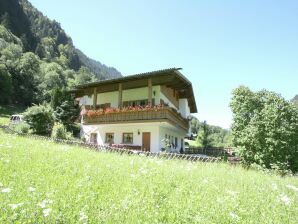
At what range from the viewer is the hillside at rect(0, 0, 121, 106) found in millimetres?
80125

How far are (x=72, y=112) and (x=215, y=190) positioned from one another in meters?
36.5

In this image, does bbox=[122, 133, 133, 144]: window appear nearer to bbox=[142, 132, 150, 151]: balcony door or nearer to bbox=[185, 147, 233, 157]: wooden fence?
bbox=[142, 132, 150, 151]: balcony door

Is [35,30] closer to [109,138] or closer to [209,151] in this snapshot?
[209,151]

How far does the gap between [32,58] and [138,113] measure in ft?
281

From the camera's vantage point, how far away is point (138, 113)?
80.2 ft

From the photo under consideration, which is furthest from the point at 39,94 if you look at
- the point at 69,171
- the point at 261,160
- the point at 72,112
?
the point at 69,171

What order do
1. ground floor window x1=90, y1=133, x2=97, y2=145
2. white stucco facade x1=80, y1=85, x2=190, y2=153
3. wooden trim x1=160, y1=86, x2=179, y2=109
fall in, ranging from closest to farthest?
white stucco facade x1=80, y1=85, x2=190, y2=153, wooden trim x1=160, y1=86, x2=179, y2=109, ground floor window x1=90, y1=133, x2=97, y2=145

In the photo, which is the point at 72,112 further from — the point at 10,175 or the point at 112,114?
the point at 10,175

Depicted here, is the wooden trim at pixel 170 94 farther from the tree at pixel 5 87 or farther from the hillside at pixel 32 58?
the tree at pixel 5 87

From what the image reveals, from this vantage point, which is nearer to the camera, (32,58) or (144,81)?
(144,81)

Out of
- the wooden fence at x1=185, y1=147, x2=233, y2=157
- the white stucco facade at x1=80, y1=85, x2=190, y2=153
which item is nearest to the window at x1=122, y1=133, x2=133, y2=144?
the white stucco facade at x1=80, y1=85, x2=190, y2=153

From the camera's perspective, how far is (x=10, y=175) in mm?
6766

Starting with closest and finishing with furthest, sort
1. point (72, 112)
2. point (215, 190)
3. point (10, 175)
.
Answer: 1. point (10, 175)
2. point (215, 190)
3. point (72, 112)

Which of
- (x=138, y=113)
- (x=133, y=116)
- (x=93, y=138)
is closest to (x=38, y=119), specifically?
(x=93, y=138)
